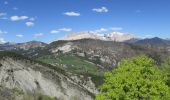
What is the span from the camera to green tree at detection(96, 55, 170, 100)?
5075 centimetres

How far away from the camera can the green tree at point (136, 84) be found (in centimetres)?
5075

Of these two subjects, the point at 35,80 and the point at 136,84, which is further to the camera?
the point at 35,80

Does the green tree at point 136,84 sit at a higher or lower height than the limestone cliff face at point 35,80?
higher

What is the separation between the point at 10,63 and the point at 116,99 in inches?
5113

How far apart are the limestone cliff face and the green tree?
112 meters

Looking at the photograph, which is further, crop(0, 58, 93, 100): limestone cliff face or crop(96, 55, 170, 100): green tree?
crop(0, 58, 93, 100): limestone cliff face

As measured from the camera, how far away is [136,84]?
5122 centimetres

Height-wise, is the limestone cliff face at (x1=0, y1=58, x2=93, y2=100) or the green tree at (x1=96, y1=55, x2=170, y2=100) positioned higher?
the green tree at (x1=96, y1=55, x2=170, y2=100)

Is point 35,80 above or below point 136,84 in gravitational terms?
below

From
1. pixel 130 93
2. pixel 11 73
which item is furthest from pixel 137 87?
pixel 11 73

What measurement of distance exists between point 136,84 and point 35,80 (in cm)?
13606

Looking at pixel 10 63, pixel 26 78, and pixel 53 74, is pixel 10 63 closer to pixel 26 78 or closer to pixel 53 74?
pixel 26 78

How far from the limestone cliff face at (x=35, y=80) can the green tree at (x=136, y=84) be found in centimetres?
11165

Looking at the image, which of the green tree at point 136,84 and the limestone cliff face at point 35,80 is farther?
the limestone cliff face at point 35,80
